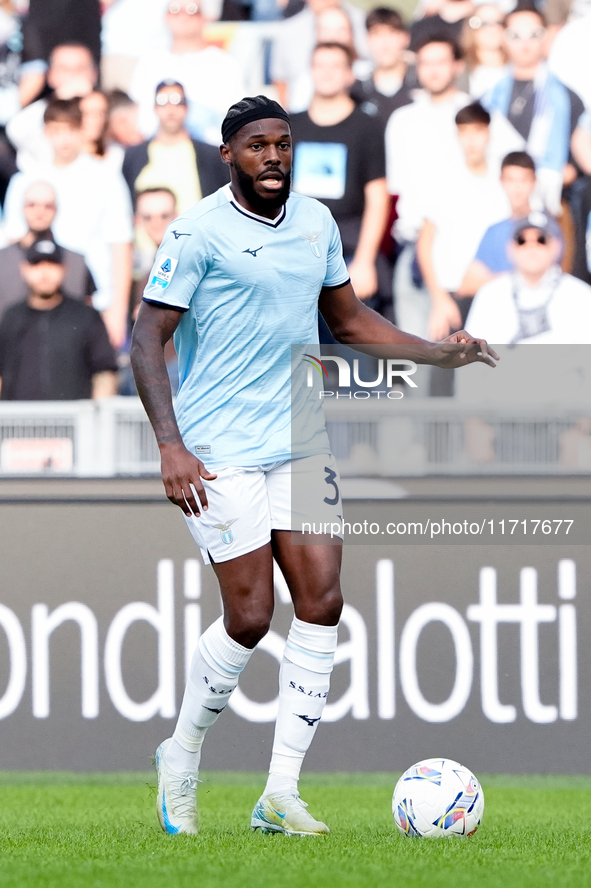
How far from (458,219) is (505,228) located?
310 mm

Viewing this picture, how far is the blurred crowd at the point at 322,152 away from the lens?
7.91 metres

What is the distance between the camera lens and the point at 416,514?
20.1 feet

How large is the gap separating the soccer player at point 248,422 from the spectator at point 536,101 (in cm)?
447

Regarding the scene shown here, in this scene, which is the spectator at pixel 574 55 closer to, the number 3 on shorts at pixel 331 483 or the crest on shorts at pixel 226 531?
the number 3 on shorts at pixel 331 483

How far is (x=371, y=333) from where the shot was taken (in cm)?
441

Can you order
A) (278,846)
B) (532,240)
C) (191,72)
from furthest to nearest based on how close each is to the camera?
(191,72) < (532,240) < (278,846)

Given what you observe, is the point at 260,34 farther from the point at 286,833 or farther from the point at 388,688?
the point at 286,833

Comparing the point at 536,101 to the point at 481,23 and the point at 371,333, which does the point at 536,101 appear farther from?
the point at 371,333

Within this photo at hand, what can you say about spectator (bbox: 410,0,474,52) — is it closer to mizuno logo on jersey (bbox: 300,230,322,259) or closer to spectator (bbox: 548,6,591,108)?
spectator (bbox: 548,6,591,108)

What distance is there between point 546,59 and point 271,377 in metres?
5.25

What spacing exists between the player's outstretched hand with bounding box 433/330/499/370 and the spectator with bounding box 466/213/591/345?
356 cm

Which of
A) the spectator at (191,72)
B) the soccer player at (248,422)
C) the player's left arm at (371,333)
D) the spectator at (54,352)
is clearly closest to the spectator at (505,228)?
the spectator at (191,72)

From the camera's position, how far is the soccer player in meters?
3.96

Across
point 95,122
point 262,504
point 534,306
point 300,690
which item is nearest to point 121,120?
point 95,122
